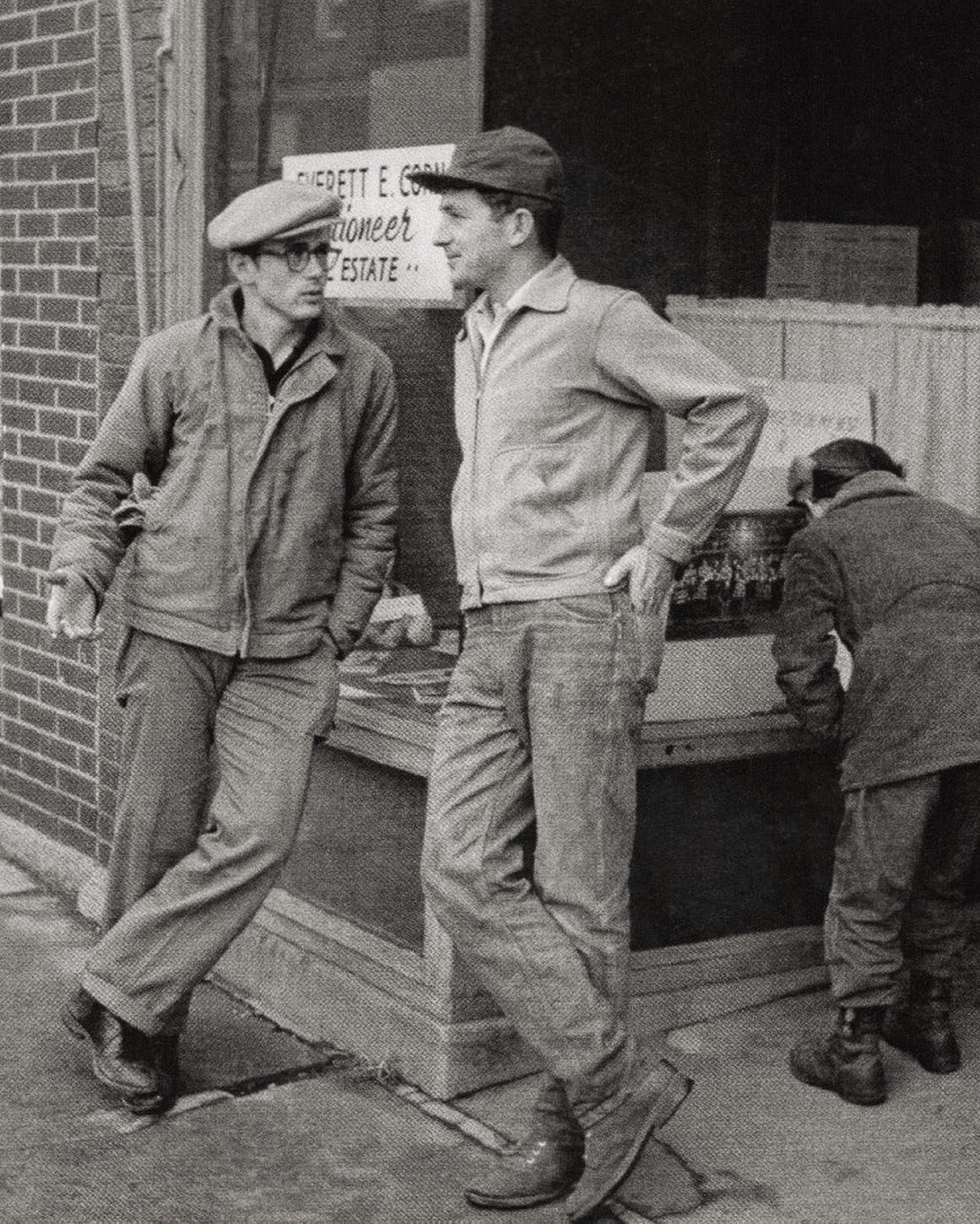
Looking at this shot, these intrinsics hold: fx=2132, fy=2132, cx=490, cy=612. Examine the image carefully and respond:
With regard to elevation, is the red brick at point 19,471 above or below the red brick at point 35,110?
below

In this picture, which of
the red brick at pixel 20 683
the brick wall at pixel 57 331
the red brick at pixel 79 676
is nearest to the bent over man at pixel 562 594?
the brick wall at pixel 57 331

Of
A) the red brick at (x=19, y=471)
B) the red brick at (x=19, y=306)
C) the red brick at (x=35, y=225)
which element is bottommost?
the red brick at (x=19, y=471)

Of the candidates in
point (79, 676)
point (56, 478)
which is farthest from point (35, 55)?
point (79, 676)

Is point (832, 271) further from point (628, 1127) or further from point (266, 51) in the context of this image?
point (628, 1127)

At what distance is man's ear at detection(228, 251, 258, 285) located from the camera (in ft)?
15.9

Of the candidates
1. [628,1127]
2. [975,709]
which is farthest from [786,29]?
[628,1127]

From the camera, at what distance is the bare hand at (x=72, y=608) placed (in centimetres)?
478

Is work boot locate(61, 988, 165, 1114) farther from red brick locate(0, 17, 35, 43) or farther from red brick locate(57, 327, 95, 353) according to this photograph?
red brick locate(0, 17, 35, 43)

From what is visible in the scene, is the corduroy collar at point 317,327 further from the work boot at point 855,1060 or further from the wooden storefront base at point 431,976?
the work boot at point 855,1060

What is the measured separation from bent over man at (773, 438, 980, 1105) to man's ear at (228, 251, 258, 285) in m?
1.45

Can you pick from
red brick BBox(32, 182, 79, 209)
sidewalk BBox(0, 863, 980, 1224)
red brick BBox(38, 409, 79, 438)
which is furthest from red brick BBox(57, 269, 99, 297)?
sidewalk BBox(0, 863, 980, 1224)

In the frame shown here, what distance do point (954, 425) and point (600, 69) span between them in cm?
145

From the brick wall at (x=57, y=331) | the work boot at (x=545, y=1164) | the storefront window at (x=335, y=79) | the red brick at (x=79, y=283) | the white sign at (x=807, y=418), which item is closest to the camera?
the work boot at (x=545, y=1164)

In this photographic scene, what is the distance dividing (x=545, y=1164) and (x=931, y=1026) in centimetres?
125
